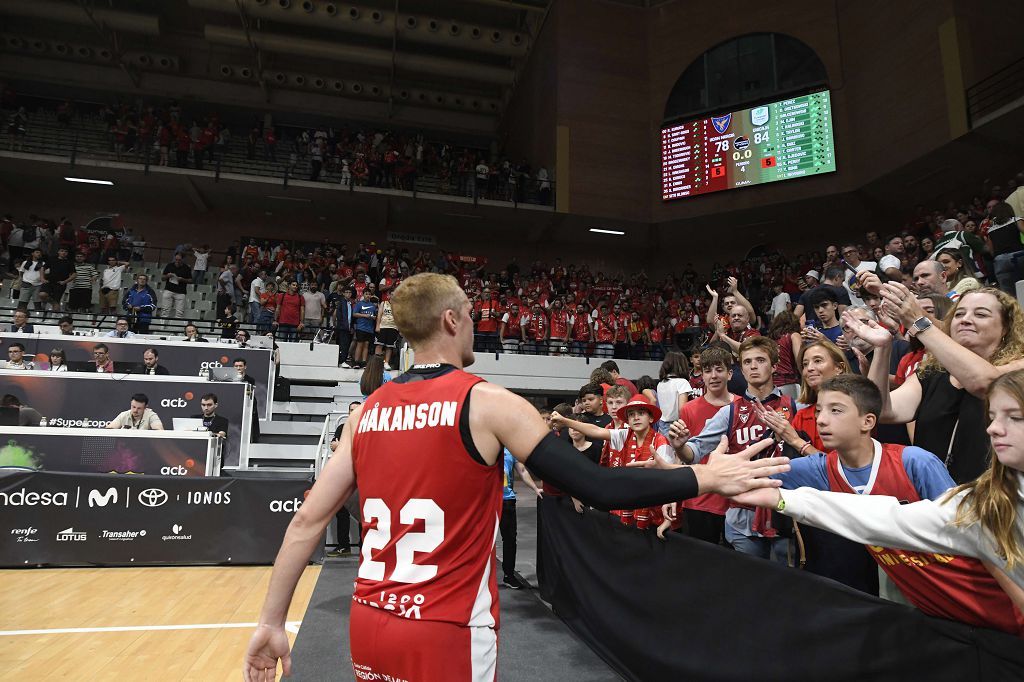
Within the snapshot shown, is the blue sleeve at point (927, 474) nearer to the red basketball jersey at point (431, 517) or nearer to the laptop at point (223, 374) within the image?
the red basketball jersey at point (431, 517)

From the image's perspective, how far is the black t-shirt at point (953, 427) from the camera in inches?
106

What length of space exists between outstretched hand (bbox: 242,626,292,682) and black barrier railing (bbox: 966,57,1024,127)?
1806 cm

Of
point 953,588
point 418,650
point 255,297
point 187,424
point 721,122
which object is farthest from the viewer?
point 721,122

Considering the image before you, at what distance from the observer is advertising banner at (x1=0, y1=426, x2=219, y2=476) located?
28.6 ft

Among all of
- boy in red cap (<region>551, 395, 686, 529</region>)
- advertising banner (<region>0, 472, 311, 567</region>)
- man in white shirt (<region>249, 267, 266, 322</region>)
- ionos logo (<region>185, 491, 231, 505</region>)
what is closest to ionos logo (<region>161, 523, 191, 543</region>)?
advertising banner (<region>0, 472, 311, 567</region>)

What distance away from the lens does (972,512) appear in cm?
170

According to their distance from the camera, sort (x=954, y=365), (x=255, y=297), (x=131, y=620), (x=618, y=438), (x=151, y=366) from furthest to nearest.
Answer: (x=255, y=297) < (x=151, y=366) < (x=131, y=620) < (x=618, y=438) < (x=954, y=365)

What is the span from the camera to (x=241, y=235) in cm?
2338

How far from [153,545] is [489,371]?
30.3 ft

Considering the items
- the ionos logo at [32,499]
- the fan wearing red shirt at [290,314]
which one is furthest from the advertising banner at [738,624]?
the fan wearing red shirt at [290,314]

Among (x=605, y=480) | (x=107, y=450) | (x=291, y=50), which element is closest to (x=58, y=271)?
(x=107, y=450)

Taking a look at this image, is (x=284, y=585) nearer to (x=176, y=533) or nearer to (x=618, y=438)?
(x=618, y=438)

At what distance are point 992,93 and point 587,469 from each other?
18.3 m

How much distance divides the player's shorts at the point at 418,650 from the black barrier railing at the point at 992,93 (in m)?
17.8
